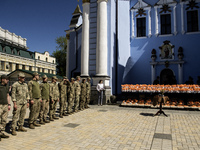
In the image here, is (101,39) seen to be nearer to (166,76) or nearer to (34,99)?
(166,76)

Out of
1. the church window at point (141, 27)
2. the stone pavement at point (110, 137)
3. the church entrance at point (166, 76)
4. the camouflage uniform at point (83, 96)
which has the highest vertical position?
the church window at point (141, 27)

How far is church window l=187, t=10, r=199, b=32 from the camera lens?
1497 cm

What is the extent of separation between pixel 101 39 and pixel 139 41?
17.5 feet

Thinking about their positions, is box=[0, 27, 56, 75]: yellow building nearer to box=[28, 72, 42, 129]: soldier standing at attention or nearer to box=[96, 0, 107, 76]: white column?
box=[96, 0, 107, 76]: white column

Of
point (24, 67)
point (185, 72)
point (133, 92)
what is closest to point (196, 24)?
point (185, 72)

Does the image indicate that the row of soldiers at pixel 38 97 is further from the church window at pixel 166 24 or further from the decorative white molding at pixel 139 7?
the church window at pixel 166 24

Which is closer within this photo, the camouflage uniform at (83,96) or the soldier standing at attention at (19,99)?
the soldier standing at attention at (19,99)

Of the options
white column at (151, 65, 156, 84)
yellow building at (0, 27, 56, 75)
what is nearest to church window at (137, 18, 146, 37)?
white column at (151, 65, 156, 84)

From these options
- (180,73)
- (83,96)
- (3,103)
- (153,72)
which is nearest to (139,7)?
(153,72)

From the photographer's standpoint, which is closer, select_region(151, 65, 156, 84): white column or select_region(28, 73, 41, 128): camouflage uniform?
select_region(28, 73, 41, 128): camouflage uniform

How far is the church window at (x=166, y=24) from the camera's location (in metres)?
15.8

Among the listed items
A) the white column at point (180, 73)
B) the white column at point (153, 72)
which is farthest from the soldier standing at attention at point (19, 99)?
the white column at point (180, 73)

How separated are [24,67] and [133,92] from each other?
3653cm

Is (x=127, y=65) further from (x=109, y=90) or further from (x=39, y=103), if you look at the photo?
(x=39, y=103)
